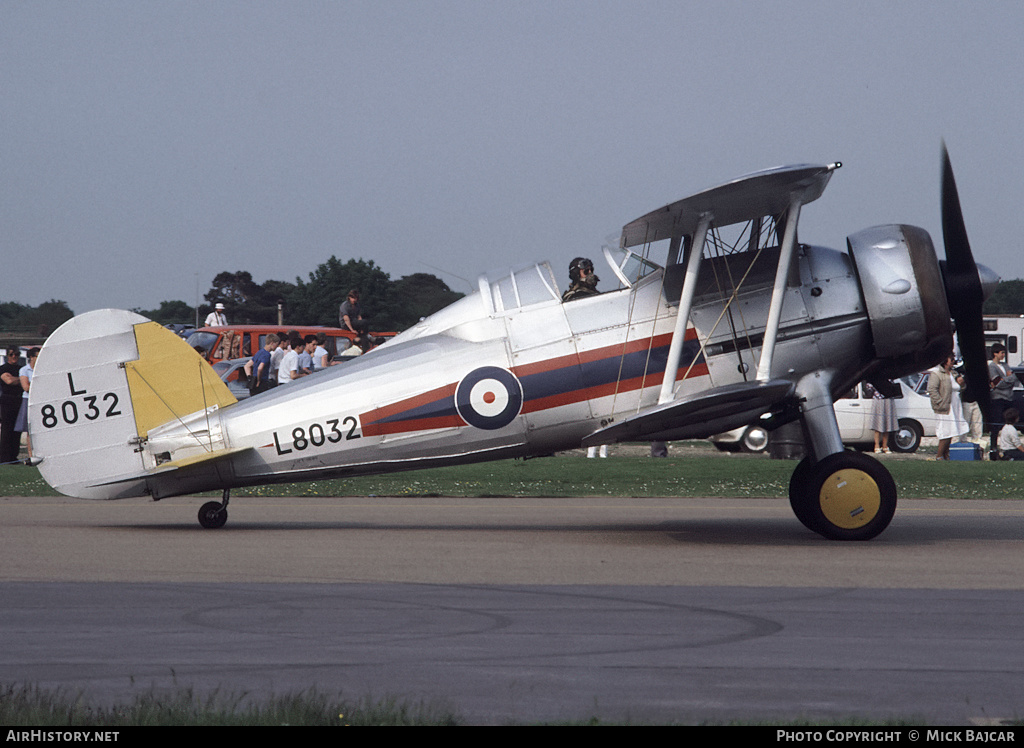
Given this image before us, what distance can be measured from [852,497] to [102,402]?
25.2 feet

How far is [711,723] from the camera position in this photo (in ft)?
16.0

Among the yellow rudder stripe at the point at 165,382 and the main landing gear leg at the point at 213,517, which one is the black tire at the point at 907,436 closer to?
the main landing gear leg at the point at 213,517

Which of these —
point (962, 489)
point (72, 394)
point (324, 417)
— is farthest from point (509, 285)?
point (962, 489)

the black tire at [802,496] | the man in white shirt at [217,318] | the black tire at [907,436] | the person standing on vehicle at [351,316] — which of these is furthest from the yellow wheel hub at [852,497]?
the man in white shirt at [217,318]

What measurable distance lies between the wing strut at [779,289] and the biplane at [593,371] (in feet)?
0.07

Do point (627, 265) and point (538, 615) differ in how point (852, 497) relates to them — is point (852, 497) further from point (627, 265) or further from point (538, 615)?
point (538, 615)

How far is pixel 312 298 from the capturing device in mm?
82562

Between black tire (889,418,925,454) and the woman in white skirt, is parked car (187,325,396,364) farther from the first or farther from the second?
the woman in white skirt

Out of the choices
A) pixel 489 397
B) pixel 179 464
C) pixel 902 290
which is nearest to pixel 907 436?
pixel 902 290

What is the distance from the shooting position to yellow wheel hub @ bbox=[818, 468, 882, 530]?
36.7 feet

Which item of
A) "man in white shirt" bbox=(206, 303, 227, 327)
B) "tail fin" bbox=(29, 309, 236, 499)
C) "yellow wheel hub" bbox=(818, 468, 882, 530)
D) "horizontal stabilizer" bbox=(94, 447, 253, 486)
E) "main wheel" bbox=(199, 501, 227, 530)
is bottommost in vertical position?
"yellow wheel hub" bbox=(818, 468, 882, 530)

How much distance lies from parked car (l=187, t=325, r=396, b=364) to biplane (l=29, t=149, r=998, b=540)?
2078 centimetres

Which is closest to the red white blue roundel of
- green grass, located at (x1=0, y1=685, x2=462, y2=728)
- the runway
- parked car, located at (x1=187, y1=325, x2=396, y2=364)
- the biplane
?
the biplane

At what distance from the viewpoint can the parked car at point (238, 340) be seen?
3309 centimetres
